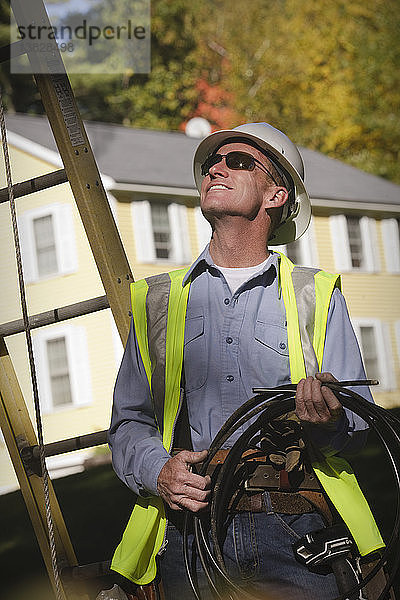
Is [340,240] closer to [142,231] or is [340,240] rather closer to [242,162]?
[142,231]

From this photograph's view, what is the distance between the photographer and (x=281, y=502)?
1884 mm

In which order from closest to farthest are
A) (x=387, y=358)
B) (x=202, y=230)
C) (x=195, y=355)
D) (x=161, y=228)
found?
(x=195, y=355), (x=161, y=228), (x=202, y=230), (x=387, y=358)

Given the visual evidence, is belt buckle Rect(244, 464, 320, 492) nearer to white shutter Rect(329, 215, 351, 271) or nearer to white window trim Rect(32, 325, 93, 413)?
white window trim Rect(32, 325, 93, 413)

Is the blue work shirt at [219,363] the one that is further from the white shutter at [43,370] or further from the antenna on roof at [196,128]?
the antenna on roof at [196,128]

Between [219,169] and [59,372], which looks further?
[59,372]

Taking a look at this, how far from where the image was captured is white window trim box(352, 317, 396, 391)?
13.3 metres

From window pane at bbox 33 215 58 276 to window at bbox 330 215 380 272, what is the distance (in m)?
4.24

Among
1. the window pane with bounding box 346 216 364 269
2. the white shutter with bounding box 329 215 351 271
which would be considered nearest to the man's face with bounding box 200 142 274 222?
the white shutter with bounding box 329 215 351 271

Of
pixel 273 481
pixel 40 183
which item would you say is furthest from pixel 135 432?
pixel 40 183

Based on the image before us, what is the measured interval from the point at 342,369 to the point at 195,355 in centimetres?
Result: 34

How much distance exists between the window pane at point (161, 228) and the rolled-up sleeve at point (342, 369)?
9330 millimetres

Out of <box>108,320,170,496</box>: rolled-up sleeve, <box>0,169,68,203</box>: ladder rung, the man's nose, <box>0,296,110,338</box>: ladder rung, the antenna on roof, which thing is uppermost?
the antenna on roof

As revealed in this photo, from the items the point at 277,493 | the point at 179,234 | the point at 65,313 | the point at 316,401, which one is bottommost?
the point at 277,493

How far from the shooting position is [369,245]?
13.3 metres
